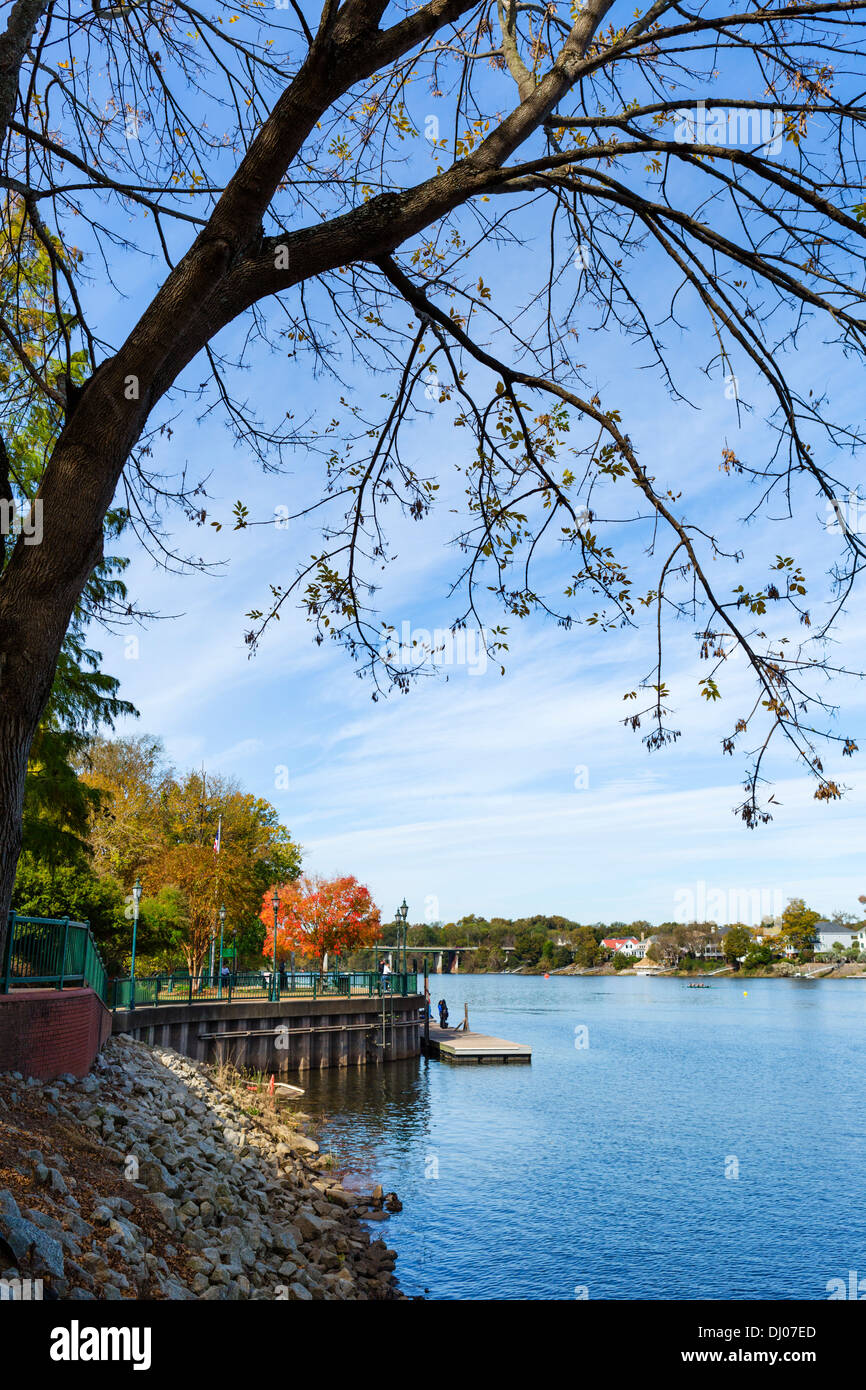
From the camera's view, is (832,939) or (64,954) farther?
(832,939)

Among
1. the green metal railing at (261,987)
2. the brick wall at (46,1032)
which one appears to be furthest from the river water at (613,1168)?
the brick wall at (46,1032)

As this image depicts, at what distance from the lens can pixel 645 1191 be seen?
2103 cm

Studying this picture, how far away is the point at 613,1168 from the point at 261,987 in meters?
21.6

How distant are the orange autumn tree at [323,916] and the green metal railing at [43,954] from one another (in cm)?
4077

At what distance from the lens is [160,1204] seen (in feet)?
32.3

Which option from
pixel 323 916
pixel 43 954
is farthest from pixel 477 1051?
pixel 43 954

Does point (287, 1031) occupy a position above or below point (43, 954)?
below

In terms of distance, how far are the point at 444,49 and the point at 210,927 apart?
142ft

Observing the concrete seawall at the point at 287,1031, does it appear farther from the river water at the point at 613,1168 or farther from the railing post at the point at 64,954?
the railing post at the point at 64,954

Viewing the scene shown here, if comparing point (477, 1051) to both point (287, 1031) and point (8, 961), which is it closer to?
point (287, 1031)

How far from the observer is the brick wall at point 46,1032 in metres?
11.1

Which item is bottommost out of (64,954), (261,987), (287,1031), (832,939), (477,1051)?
(832,939)
